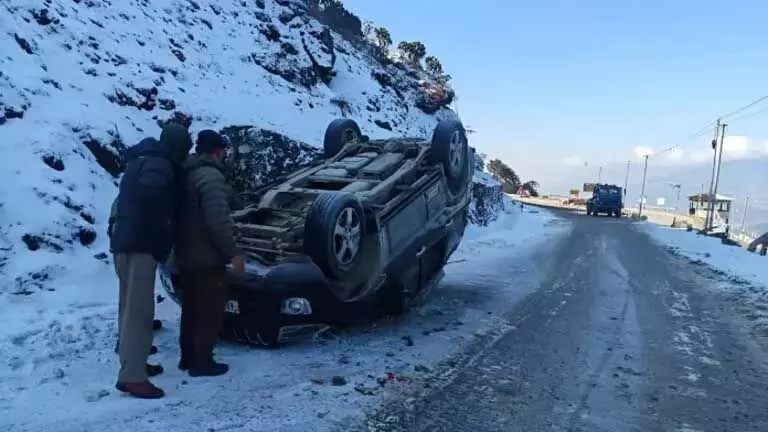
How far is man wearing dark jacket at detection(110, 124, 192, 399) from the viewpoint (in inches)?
163

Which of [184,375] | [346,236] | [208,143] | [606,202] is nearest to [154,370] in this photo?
[184,375]

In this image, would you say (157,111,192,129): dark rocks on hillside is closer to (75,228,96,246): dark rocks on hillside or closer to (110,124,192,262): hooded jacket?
(75,228,96,246): dark rocks on hillside

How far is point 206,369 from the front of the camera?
4.61 meters

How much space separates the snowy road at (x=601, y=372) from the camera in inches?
168

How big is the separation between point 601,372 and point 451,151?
3117 millimetres

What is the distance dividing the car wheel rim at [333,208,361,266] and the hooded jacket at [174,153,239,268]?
3.22ft

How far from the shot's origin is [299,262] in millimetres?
5246

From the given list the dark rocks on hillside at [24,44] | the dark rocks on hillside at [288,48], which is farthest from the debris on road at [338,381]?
the dark rocks on hillside at [288,48]

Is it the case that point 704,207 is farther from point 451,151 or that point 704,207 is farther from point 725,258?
point 451,151

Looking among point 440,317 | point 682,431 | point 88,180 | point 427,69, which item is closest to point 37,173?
point 88,180

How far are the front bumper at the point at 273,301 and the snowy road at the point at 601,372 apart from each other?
3.89ft

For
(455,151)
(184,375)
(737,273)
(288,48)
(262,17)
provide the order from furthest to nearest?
(262,17) < (288,48) < (737,273) < (455,151) < (184,375)

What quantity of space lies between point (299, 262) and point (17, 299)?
9.44 ft

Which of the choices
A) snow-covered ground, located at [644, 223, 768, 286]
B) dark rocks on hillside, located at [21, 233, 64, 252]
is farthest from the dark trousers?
snow-covered ground, located at [644, 223, 768, 286]
